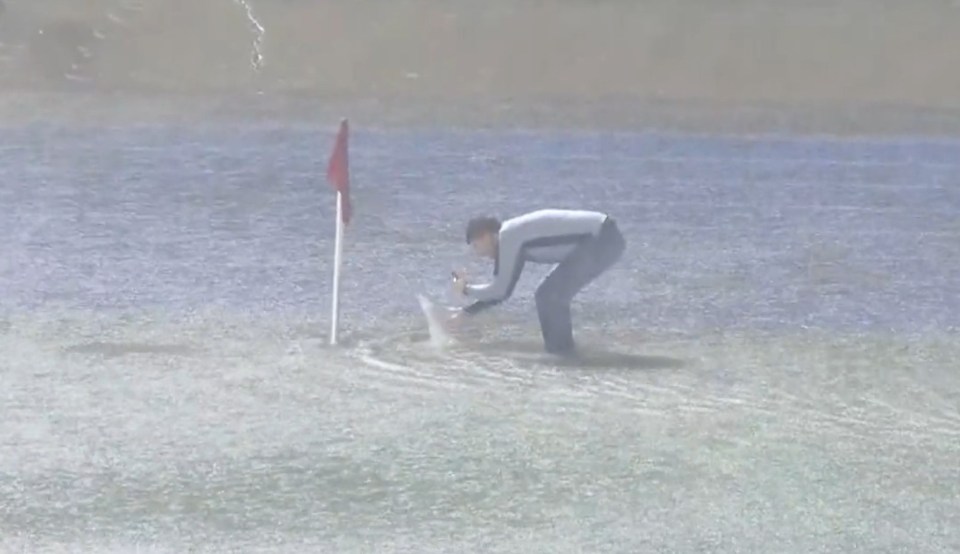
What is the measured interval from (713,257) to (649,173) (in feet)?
15.9

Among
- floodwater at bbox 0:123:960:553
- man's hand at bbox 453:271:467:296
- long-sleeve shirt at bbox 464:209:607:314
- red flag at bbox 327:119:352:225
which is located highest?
red flag at bbox 327:119:352:225

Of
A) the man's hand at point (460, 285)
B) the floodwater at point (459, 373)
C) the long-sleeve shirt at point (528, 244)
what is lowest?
the floodwater at point (459, 373)

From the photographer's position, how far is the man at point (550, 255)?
33.4ft

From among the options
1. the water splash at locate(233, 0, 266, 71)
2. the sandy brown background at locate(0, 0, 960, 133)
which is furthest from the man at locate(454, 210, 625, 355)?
the water splash at locate(233, 0, 266, 71)

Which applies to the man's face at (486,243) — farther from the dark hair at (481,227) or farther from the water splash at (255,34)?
the water splash at (255,34)

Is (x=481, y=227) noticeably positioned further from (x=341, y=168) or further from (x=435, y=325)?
(x=341, y=168)

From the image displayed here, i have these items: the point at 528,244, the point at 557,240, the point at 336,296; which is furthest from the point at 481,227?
the point at 336,296

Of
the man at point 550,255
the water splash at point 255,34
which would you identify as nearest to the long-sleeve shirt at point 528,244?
the man at point 550,255

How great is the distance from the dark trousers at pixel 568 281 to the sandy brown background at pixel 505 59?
1221 centimetres

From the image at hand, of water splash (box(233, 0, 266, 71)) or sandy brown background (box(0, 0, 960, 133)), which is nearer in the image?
sandy brown background (box(0, 0, 960, 133))

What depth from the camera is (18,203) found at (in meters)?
15.3

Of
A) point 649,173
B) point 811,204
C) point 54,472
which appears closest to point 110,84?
point 649,173

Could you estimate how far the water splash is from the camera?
1039 inches

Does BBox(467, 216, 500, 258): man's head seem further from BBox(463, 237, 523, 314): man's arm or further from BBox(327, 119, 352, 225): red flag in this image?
BBox(327, 119, 352, 225): red flag
